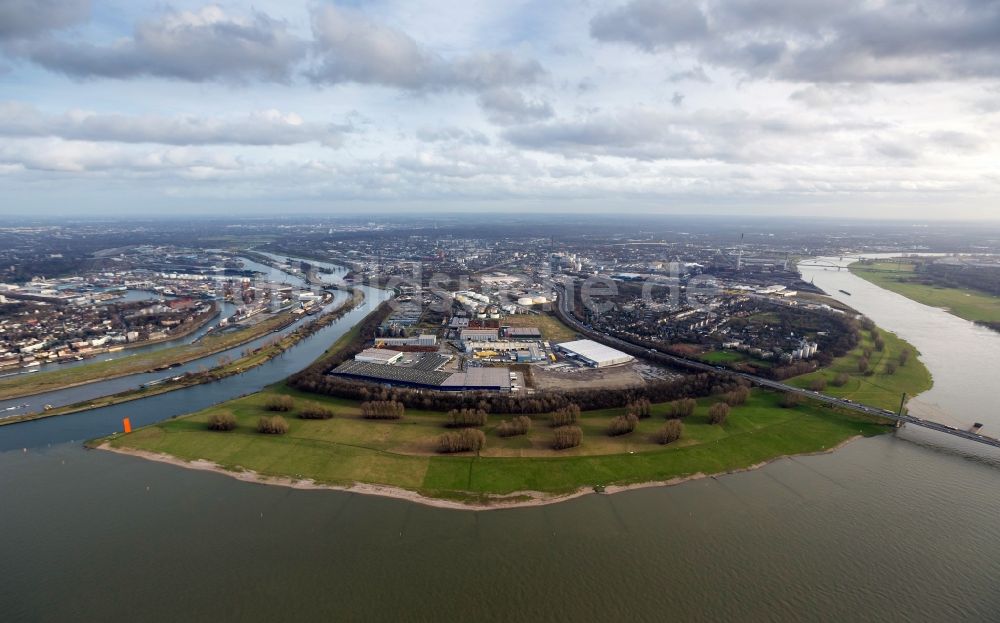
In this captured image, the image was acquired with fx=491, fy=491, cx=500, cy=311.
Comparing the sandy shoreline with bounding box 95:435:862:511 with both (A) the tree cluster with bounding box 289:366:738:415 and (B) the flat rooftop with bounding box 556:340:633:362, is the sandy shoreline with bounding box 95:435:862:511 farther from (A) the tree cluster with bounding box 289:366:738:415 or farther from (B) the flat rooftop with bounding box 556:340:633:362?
(B) the flat rooftop with bounding box 556:340:633:362

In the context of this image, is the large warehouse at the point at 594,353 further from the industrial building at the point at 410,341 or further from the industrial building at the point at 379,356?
the industrial building at the point at 379,356

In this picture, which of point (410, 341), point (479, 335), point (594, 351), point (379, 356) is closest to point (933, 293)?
point (594, 351)

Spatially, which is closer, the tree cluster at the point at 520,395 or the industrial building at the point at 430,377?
the tree cluster at the point at 520,395

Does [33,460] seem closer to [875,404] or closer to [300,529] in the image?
[300,529]

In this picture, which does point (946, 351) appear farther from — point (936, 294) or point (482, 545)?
point (482, 545)

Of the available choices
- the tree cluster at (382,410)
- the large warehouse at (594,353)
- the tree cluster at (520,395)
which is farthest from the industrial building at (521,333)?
the tree cluster at (382,410)

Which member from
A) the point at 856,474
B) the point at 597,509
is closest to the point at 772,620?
the point at 597,509

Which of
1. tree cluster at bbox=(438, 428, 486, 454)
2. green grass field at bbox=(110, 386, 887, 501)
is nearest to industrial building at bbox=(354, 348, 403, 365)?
green grass field at bbox=(110, 386, 887, 501)
